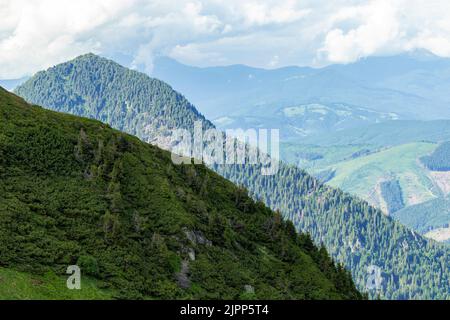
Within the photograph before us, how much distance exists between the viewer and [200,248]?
259 feet

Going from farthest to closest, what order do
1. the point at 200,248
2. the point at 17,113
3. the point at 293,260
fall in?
the point at 293,260 < the point at 17,113 < the point at 200,248

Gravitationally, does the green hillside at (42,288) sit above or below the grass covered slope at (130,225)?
below

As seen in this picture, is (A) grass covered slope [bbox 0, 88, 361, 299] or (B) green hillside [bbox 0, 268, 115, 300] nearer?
(B) green hillside [bbox 0, 268, 115, 300]

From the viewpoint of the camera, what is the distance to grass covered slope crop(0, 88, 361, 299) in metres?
60.8

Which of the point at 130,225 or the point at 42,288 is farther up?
the point at 130,225

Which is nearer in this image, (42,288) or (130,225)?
(42,288)

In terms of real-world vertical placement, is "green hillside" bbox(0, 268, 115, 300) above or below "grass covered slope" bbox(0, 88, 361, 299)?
below

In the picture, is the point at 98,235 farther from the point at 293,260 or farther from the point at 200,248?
the point at 293,260

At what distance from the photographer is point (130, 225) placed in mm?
74062

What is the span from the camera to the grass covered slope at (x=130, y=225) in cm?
6084

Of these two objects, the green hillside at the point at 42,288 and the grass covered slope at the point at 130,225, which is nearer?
the green hillside at the point at 42,288
